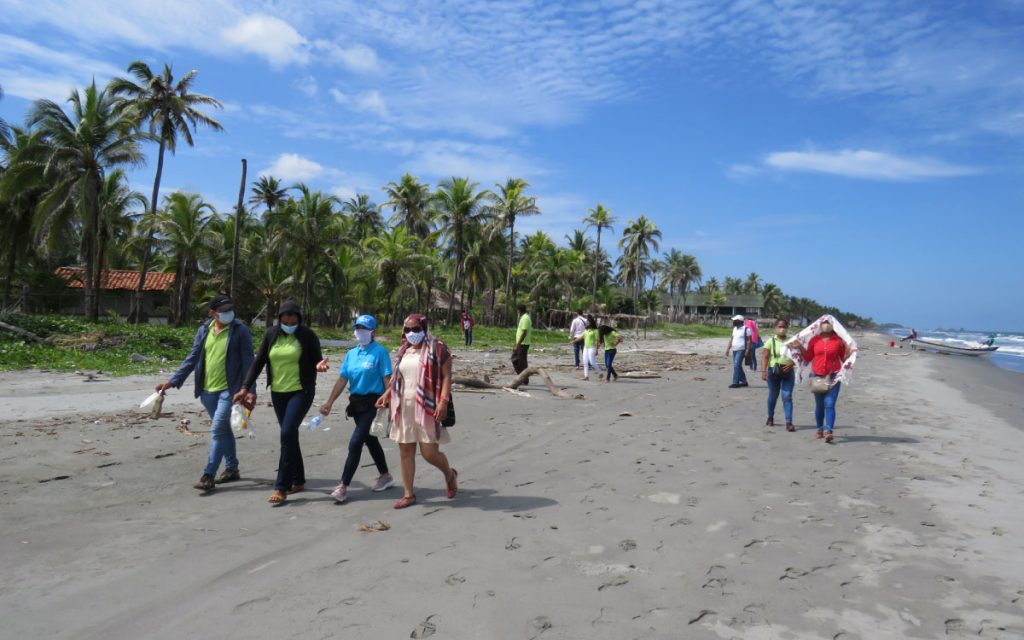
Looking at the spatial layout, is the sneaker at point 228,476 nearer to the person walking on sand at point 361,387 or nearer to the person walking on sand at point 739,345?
the person walking on sand at point 361,387

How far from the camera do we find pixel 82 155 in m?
26.1

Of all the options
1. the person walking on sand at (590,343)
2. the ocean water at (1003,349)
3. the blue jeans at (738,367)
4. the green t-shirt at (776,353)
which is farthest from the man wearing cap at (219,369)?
the ocean water at (1003,349)

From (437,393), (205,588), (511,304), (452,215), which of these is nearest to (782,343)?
(437,393)

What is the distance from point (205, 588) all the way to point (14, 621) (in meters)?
0.88

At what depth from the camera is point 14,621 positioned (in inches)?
132

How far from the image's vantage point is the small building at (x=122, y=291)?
39.0 metres

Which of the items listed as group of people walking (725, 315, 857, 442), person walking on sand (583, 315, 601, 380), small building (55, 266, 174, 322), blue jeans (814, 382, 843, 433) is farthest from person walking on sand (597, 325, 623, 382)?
small building (55, 266, 174, 322)

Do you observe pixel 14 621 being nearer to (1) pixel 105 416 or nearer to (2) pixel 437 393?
(2) pixel 437 393

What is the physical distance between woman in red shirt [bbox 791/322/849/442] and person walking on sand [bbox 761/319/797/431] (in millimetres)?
445

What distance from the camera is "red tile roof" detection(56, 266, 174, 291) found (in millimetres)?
39281

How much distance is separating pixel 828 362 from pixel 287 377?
642 cm

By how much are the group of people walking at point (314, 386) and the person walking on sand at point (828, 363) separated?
5.12 meters

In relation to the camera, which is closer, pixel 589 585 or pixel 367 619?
pixel 367 619

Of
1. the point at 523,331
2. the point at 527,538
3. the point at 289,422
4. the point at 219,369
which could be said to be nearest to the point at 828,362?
the point at 527,538
